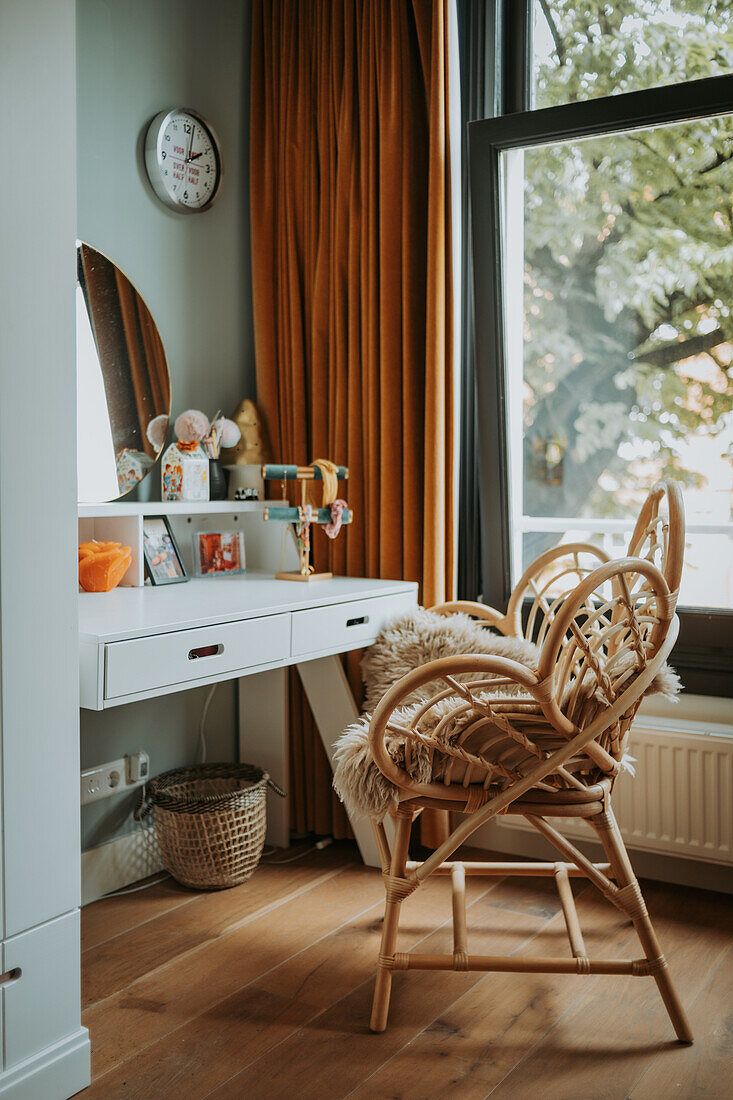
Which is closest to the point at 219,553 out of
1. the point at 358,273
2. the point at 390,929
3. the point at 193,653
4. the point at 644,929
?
the point at 193,653

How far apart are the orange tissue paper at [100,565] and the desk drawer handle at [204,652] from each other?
434mm

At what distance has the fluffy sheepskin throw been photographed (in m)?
1.73

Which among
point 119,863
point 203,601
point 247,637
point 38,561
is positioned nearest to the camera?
point 38,561

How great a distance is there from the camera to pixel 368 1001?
1868 mm

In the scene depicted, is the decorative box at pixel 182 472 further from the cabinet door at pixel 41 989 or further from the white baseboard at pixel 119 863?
the cabinet door at pixel 41 989

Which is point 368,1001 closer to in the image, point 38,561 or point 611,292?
point 38,561

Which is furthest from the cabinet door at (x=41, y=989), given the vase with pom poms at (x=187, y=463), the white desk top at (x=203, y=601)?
the vase with pom poms at (x=187, y=463)

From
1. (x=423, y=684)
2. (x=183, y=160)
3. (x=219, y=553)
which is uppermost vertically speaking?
(x=183, y=160)

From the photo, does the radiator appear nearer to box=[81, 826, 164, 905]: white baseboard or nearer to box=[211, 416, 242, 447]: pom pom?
box=[81, 826, 164, 905]: white baseboard

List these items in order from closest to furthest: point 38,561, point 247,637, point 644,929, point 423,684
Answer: point 38,561, point 423,684, point 644,929, point 247,637

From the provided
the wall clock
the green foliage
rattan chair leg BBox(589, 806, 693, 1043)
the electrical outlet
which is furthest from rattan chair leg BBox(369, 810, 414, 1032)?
the wall clock

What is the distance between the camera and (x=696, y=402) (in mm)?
2348

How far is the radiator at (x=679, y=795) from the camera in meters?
2.26

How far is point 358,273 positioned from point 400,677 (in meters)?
1.14
